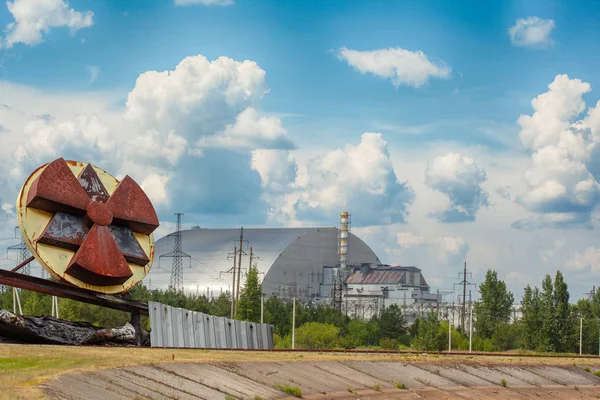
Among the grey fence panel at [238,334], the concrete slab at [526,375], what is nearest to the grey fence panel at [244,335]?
the grey fence panel at [238,334]

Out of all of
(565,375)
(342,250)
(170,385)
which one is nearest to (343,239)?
(342,250)

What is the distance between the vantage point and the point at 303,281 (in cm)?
13288

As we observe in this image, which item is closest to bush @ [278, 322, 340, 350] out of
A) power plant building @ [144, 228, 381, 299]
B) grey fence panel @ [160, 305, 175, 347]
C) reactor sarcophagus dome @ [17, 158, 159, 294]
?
reactor sarcophagus dome @ [17, 158, 159, 294]

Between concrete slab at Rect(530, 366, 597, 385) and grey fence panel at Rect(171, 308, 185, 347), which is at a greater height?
grey fence panel at Rect(171, 308, 185, 347)

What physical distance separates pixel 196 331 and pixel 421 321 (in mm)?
46738

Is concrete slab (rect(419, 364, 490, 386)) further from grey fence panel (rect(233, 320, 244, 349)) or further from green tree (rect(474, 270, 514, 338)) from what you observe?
green tree (rect(474, 270, 514, 338))

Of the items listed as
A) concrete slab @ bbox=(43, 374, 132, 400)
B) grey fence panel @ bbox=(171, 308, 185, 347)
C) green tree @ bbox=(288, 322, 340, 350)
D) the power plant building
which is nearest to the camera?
concrete slab @ bbox=(43, 374, 132, 400)

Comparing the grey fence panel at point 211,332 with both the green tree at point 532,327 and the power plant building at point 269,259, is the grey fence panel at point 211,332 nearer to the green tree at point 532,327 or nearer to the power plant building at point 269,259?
the green tree at point 532,327

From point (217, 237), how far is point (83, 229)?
106 m

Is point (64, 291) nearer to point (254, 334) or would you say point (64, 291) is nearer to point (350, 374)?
point (254, 334)

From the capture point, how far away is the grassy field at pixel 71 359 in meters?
18.9

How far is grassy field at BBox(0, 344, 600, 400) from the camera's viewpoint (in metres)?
18.9

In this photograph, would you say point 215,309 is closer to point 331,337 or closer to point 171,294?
point 171,294

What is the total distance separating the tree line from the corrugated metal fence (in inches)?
1145
